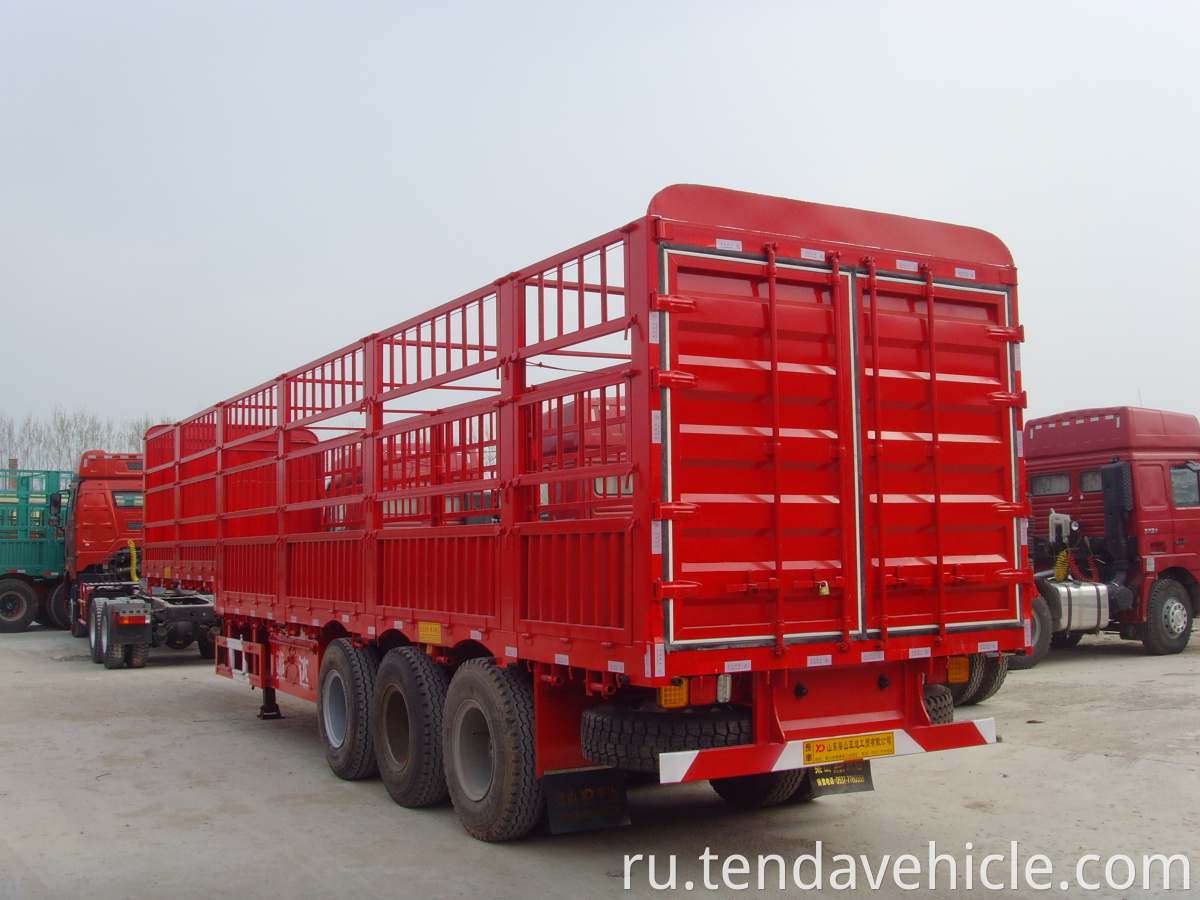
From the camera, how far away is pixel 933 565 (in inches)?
240

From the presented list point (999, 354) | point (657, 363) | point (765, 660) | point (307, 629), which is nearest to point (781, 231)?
point (657, 363)

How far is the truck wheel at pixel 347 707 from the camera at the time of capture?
8047 mm

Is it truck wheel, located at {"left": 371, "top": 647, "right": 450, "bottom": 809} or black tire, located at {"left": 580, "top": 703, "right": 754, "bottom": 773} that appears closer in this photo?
black tire, located at {"left": 580, "top": 703, "right": 754, "bottom": 773}

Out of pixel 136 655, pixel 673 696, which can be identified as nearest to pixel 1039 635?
pixel 673 696

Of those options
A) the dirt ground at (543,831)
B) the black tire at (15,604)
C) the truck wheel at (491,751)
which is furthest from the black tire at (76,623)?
Answer: the truck wheel at (491,751)

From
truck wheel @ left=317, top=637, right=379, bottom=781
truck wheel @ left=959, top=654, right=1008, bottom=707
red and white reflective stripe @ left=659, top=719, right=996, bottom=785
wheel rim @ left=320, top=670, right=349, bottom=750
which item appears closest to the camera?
red and white reflective stripe @ left=659, top=719, right=996, bottom=785

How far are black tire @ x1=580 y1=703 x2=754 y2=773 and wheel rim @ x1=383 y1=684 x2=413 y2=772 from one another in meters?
2.35

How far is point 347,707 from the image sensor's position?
8195 mm

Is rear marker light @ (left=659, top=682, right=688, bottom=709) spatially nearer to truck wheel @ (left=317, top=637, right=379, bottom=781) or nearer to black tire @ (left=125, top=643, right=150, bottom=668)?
truck wheel @ (left=317, top=637, right=379, bottom=781)

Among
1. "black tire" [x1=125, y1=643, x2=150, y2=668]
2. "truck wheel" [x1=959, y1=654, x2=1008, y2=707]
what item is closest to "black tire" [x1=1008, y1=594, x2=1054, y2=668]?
"truck wheel" [x1=959, y1=654, x2=1008, y2=707]

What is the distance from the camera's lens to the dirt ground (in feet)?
18.5

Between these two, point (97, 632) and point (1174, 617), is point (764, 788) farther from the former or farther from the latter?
point (97, 632)

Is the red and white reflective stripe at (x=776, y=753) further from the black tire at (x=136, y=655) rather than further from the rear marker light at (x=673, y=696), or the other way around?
the black tire at (x=136, y=655)

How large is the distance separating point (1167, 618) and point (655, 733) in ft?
41.9
